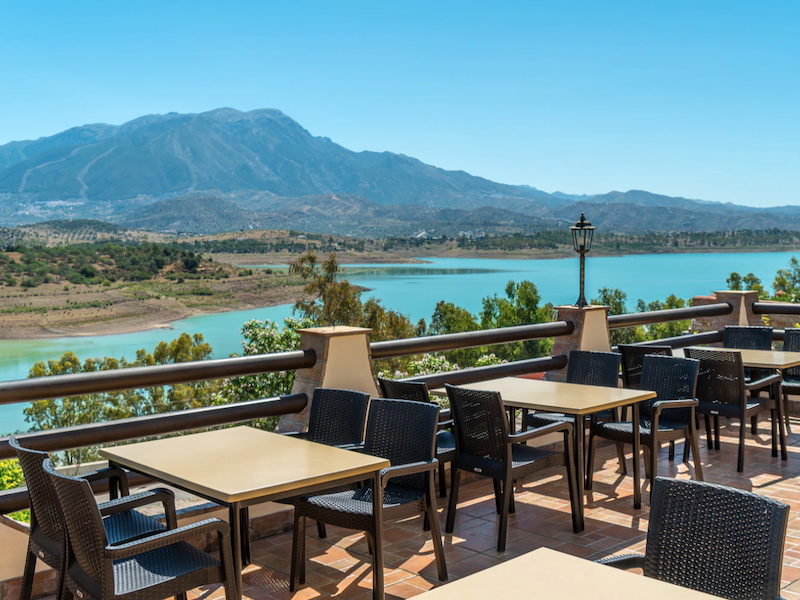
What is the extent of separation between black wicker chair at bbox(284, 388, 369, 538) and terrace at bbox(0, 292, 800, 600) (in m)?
0.58

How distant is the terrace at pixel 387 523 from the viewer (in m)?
3.69

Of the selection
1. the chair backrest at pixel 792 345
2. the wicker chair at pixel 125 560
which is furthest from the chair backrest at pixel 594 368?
the wicker chair at pixel 125 560

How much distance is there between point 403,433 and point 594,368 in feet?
7.95

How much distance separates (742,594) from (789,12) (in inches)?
1472

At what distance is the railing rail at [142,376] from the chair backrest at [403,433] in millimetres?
977

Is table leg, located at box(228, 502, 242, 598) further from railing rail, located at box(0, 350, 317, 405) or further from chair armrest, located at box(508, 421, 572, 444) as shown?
chair armrest, located at box(508, 421, 572, 444)


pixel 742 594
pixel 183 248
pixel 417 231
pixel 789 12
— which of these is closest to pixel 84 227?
pixel 183 248

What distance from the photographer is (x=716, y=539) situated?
84.7 inches

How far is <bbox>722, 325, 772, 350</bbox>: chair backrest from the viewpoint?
7105 millimetres

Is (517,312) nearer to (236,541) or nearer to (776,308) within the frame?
(776,308)

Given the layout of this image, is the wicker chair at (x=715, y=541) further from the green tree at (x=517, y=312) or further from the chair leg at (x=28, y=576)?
the green tree at (x=517, y=312)

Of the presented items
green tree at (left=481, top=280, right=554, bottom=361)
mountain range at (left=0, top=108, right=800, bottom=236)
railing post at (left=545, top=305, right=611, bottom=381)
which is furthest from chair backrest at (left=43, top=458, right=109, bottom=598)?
mountain range at (left=0, top=108, right=800, bottom=236)

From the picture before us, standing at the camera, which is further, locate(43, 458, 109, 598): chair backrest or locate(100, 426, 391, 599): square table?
locate(100, 426, 391, 599): square table

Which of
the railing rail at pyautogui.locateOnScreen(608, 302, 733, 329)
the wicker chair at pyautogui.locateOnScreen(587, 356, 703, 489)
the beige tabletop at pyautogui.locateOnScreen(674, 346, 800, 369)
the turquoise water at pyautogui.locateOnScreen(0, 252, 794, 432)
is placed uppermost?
the railing rail at pyautogui.locateOnScreen(608, 302, 733, 329)
